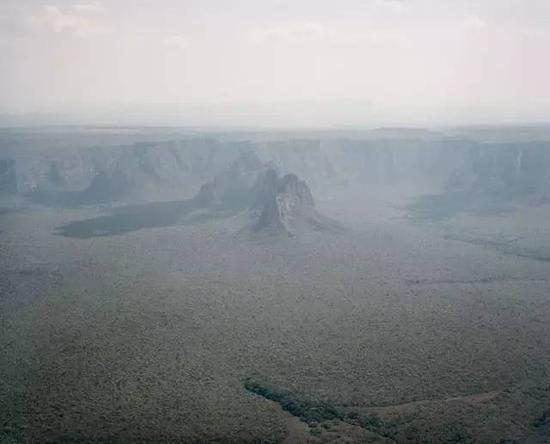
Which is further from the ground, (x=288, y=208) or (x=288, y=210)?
(x=288, y=208)

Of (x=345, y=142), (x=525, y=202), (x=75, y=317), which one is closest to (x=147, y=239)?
(x=75, y=317)

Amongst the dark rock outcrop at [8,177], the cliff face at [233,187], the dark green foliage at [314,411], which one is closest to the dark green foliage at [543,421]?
the dark green foliage at [314,411]

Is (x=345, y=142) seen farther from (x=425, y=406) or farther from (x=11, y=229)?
(x=425, y=406)

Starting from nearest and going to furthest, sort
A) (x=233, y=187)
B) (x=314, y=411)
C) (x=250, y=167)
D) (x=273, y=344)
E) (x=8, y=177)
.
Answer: (x=314, y=411)
(x=273, y=344)
(x=233, y=187)
(x=250, y=167)
(x=8, y=177)

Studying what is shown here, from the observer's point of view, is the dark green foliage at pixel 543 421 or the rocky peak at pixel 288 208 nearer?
the dark green foliage at pixel 543 421

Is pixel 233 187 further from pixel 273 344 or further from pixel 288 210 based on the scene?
pixel 273 344

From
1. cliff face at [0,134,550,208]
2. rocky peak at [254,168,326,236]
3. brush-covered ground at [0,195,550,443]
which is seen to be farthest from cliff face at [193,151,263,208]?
brush-covered ground at [0,195,550,443]

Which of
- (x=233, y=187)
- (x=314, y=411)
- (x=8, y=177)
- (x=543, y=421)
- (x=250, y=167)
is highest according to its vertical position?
(x=250, y=167)

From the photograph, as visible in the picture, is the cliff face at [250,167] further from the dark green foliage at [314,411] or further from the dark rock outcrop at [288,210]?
the dark green foliage at [314,411]

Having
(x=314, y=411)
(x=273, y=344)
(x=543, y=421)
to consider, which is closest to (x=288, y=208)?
(x=273, y=344)

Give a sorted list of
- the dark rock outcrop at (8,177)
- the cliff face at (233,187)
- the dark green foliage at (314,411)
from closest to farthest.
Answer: the dark green foliage at (314,411) < the cliff face at (233,187) < the dark rock outcrop at (8,177)
